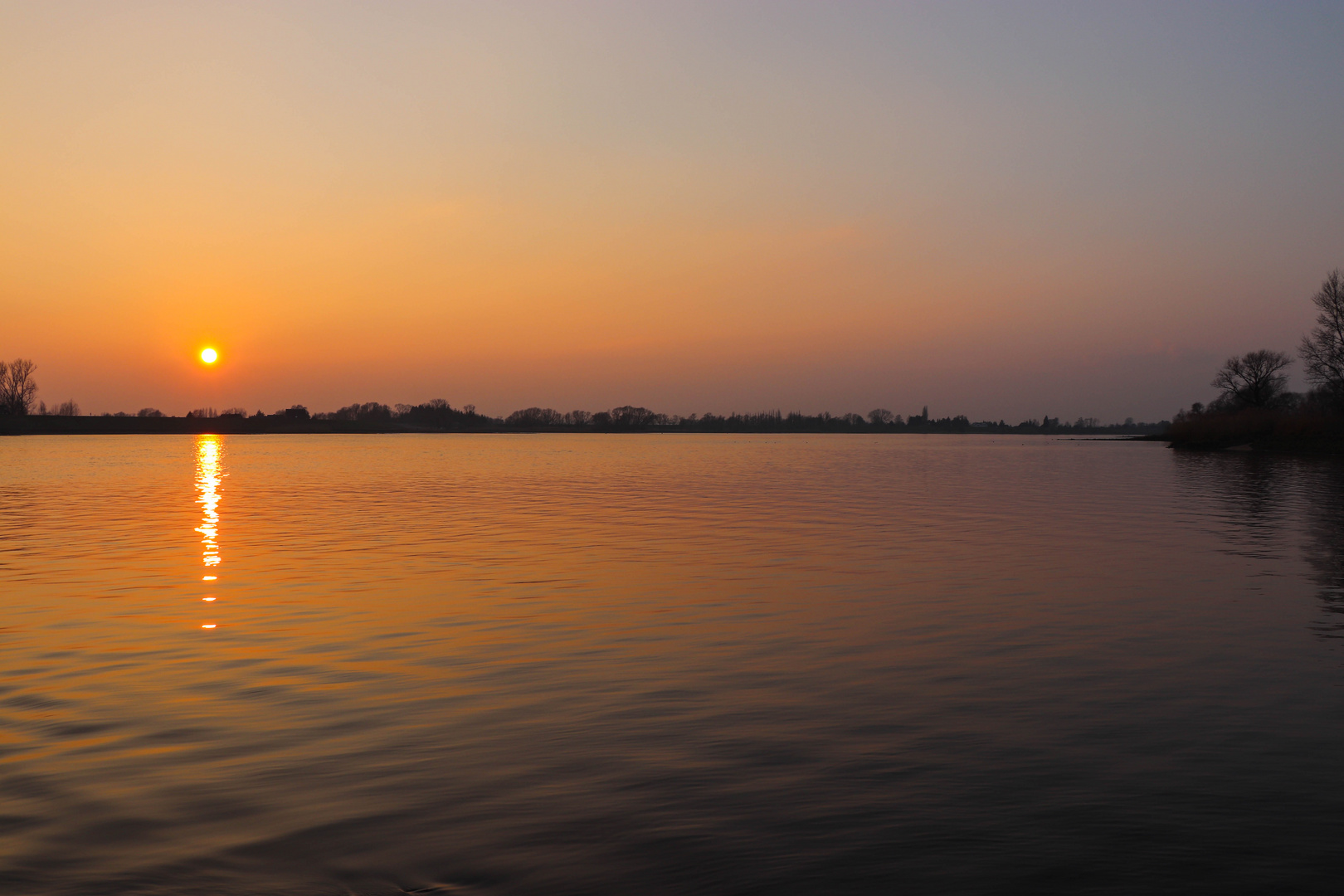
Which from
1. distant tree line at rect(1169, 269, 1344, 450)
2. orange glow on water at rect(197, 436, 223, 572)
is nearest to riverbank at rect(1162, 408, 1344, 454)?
distant tree line at rect(1169, 269, 1344, 450)

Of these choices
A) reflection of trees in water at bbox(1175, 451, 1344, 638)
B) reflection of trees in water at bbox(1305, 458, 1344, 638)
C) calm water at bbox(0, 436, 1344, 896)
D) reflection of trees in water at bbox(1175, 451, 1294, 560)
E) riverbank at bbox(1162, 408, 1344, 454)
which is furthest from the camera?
riverbank at bbox(1162, 408, 1344, 454)

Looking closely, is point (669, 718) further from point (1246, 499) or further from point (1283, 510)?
point (1246, 499)

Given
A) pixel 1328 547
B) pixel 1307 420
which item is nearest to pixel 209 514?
pixel 1328 547

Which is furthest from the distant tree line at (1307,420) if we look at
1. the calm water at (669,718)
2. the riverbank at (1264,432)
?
the calm water at (669,718)

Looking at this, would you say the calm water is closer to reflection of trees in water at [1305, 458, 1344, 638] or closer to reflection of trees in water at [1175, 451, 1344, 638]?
reflection of trees in water at [1305, 458, 1344, 638]

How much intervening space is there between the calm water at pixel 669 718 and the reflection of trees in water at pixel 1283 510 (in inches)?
17.9

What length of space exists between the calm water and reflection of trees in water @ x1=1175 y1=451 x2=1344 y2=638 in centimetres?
45

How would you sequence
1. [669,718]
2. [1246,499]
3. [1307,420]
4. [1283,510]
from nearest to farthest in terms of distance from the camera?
[669,718] → [1283,510] → [1246,499] → [1307,420]

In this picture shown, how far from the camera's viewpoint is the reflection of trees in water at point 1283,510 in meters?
23.0

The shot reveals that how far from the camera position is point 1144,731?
35.1 feet

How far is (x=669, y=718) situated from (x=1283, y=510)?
38.7 meters

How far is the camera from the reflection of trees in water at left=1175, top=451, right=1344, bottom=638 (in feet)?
75.4

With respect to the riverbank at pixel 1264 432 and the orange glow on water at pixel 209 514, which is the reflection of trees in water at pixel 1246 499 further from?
the orange glow on water at pixel 209 514

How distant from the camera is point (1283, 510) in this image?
40438mm
